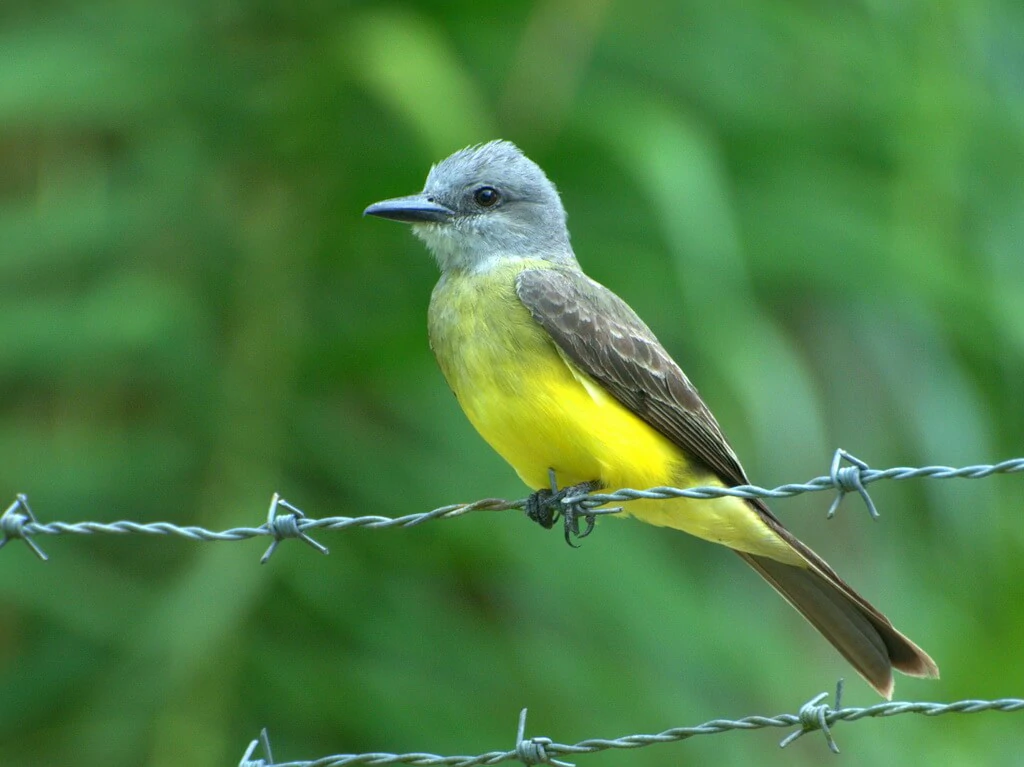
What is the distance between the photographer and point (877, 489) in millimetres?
6387

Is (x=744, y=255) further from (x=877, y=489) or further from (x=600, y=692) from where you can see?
(x=600, y=692)

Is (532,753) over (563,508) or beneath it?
beneath

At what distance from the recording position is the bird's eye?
474 cm

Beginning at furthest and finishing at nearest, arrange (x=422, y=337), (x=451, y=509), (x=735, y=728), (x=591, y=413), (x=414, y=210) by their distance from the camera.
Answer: (x=422, y=337), (x=414, y=210), (x=591, y=413), (x=451, y=509), (x=735, y=728)

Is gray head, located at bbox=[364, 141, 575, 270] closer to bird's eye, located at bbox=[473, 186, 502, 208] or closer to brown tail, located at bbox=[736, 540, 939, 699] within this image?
bird's eye, located at bbox=[473, 186, 502, 208]

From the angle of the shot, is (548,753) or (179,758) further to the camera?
(179,758)

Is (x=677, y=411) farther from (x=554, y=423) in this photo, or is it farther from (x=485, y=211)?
(x=485, y=211)

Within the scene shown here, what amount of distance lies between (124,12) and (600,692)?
11.3 feet

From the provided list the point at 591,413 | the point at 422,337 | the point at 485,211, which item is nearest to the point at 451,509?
the point at 591,413

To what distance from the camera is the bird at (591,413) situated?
3961 millimetres

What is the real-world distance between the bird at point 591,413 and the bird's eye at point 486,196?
6.6 inches

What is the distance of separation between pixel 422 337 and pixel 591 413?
5.16ft

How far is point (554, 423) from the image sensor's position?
3959mm

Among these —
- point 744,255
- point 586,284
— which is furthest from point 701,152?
point 586,284
